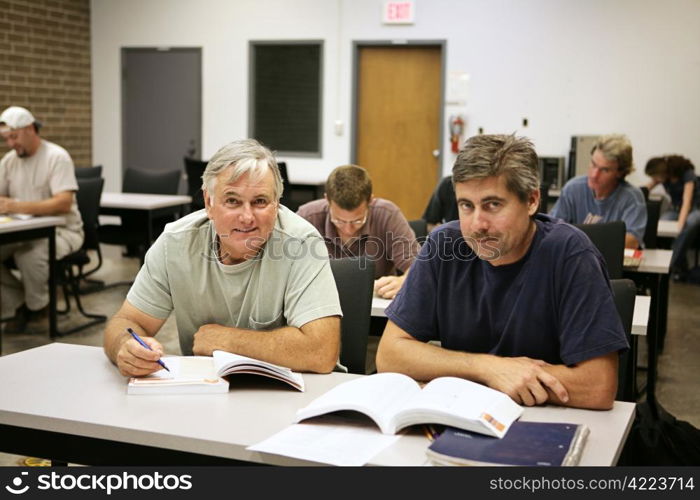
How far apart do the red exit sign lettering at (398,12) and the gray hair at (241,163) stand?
6891 mm

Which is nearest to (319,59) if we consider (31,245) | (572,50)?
(572,50)

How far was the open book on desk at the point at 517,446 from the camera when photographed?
141 cm

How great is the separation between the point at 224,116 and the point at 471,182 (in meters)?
7.90

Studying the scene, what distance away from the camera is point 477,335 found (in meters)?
2.03

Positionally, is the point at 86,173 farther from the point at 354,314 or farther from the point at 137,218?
the point at 354,314

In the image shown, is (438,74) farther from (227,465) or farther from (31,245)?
(227,465)

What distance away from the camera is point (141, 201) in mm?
6195

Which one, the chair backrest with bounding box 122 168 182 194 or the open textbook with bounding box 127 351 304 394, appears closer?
the open textbook with bounding box 127 351 304 394

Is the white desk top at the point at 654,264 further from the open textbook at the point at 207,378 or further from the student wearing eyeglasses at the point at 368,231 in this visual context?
the open textbook at the point at 207,378

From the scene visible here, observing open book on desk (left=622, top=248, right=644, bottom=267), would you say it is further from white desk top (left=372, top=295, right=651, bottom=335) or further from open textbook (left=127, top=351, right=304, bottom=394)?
open textbook (left=127, top=351, right=304, bottom=394)

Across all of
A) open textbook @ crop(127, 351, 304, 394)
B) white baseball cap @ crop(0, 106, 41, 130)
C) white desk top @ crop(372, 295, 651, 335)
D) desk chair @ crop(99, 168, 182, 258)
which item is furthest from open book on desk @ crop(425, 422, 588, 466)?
desk chair @ crop(99, 168, 182, 258)

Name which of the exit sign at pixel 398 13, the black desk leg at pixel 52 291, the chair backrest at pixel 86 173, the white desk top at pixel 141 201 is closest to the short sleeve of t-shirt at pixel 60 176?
the black desk leg at pixel 52 291

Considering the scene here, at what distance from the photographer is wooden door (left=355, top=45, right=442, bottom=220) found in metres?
8.85

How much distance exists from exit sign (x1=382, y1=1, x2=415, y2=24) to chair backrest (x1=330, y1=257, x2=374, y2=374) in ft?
22.2
